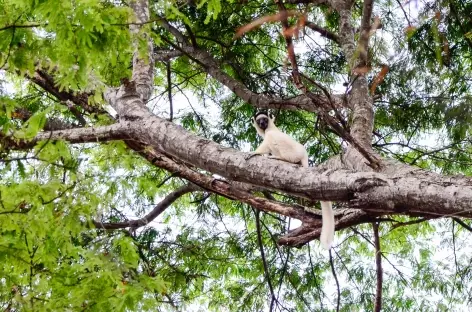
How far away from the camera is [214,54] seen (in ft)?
16.8

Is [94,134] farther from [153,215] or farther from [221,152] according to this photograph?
[153,215]

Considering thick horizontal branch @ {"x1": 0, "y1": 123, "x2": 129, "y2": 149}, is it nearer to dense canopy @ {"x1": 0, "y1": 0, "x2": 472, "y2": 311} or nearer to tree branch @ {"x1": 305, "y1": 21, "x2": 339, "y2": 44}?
dense canopy @ {"x1": 0, "y1": 0, "x2": 472, "y2": 311}

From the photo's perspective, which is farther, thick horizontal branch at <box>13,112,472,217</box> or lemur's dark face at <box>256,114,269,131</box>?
lemur's dark face at <box>256,114,269,131</box>

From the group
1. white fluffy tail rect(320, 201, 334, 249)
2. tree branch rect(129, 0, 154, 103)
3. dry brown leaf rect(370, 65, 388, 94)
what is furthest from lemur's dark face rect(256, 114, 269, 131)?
dry brown leaf rect(370, 65, 388, 94)

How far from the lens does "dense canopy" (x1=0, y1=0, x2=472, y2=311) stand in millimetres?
2117

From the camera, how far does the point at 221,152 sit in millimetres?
2492

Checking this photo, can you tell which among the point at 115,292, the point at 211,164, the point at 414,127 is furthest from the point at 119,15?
the point at 414,127

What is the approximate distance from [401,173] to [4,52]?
1.58 meters

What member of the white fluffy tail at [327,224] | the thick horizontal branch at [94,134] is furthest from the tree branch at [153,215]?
the white fluffy tail at [327,224]

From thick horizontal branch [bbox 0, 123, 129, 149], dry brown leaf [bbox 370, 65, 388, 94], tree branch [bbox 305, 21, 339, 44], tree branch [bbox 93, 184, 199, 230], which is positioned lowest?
dry brown leaf [bbox 370, 65, 388, 94]

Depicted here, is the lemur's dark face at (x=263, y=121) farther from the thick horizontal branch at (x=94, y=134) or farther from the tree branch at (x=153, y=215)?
the thick horizontal branch at (x=94, y=134)

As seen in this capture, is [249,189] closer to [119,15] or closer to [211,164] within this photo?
[211,164]

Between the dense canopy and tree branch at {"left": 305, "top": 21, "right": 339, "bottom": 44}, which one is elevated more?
tree branch at {"left": 305, "top": 21, "right": 339, "bottom": 44}

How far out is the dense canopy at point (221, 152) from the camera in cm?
212
